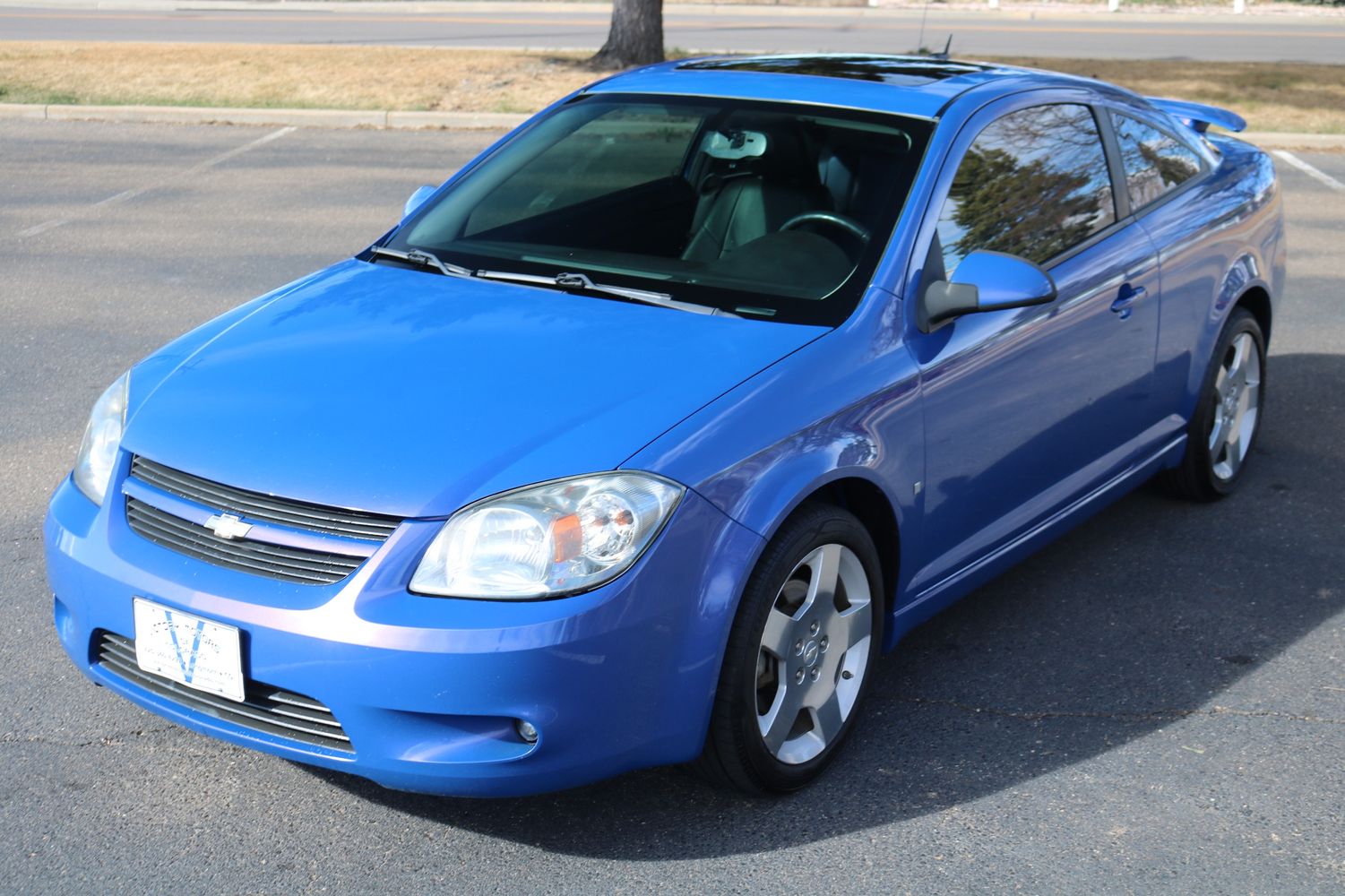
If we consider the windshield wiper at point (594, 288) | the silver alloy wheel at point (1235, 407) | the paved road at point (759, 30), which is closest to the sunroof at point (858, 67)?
the windshield wiper at point (594, 288)

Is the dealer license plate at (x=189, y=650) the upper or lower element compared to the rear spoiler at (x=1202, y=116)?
lower

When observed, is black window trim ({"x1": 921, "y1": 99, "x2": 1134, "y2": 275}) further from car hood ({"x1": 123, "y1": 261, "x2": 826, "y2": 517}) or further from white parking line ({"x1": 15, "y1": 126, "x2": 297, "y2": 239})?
white parking line ({"x1": 15, "y1": 126, "x2": 297, "y2": 239})

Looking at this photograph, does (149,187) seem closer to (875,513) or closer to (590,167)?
(590,167)

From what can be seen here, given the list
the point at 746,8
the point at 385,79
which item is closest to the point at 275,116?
the point at 385,79

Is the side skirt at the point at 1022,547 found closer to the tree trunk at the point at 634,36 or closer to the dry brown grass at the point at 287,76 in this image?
the dry brown grass at the point at 287,76

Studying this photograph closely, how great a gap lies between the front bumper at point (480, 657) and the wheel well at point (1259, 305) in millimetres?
3179

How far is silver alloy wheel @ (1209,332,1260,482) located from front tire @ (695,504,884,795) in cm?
231

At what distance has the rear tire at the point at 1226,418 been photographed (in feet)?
17.4

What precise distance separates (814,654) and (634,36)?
1328cm

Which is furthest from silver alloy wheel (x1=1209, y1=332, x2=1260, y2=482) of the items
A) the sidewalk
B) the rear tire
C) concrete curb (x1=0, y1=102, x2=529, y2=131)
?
the sidewalk

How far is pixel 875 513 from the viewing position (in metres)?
3.72

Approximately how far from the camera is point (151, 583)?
317cm

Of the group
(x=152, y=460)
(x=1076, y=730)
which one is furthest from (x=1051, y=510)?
(x=152, y=460)

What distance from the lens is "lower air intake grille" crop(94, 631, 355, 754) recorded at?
10.2 ft
